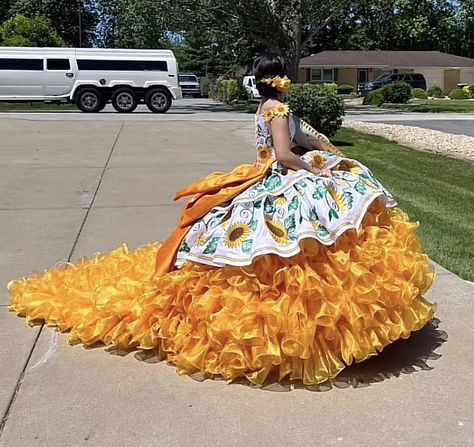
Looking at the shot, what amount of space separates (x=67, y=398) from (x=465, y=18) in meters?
71.2

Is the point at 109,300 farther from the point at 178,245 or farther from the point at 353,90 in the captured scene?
the point at 353,90

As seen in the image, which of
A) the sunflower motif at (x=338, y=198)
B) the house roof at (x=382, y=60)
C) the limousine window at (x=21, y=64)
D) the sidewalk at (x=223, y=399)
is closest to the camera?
the sidewalk at (x=223, y=399)

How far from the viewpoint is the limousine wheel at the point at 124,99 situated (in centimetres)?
2639

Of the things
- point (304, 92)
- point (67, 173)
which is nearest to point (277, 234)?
point (67, 173)

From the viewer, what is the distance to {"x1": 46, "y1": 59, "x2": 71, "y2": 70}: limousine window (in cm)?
2567

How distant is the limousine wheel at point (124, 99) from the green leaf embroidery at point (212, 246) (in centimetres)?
2356

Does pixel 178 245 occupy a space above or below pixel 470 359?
above

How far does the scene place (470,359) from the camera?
3.90 meters

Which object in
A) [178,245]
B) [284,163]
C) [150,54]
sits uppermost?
[150,54]

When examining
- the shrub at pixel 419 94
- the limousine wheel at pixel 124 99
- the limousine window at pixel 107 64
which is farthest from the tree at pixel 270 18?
the shrub at pixel 419 94

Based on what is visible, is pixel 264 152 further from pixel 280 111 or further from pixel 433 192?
pixel 433 192

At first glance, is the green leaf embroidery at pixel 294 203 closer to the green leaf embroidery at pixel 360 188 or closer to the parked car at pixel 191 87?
the green leaf embroidery at pixel 360 188

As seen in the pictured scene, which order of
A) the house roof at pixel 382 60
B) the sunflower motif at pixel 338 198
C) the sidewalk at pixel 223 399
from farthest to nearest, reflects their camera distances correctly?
the house roof at pixel 382 60 < the sunflower motif at pixel 338 198 < the sidewalk at pixel 223 399

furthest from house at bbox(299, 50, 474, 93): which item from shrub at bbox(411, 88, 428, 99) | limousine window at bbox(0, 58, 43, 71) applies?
limousine window at bbox(0, 58, 43, 71)
